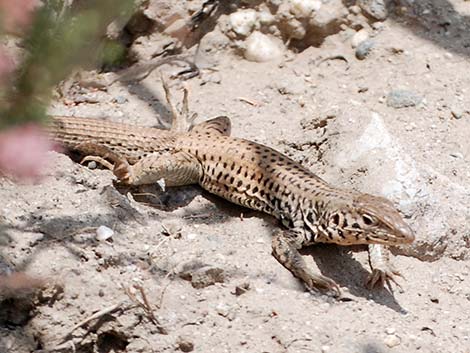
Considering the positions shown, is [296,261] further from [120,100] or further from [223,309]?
[120,100]

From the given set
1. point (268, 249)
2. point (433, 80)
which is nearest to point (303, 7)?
point (433, 80)

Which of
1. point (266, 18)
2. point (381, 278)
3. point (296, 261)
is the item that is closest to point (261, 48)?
point (266, 18)

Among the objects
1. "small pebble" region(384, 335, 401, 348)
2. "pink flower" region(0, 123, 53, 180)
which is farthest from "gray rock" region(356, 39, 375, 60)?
"pink flower" region(0, 123, 53, 180)

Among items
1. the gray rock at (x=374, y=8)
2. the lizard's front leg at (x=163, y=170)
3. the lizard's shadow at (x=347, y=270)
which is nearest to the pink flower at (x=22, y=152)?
the lizard's shadow at (x=347, y=270)

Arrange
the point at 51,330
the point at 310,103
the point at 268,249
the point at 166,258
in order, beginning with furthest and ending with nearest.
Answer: the point at 310,103 < the point at 268,249 < the point at 166,258 < the point at 51,330

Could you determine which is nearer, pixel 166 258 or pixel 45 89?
pixel 45 89

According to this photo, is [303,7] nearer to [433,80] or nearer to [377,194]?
[433,80]

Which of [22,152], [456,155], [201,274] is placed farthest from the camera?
[456,155]
